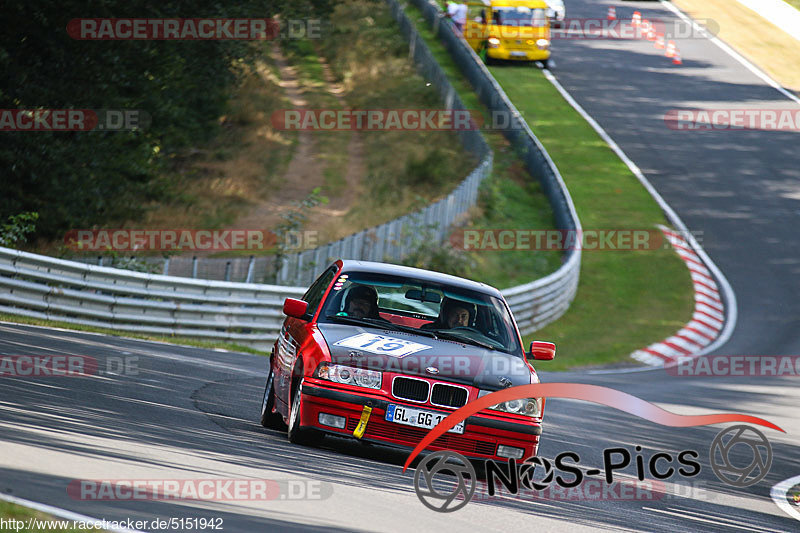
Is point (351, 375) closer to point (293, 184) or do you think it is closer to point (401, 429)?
point (401, 429)

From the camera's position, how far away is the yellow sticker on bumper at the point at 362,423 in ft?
25.1

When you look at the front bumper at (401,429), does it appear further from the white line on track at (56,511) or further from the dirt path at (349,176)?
the dirt path at (349,176)

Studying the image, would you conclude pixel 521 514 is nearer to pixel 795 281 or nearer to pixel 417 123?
pixel 795 281

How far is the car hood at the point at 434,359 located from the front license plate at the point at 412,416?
25cm

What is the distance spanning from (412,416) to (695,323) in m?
17.7

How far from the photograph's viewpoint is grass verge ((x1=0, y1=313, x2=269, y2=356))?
14.8 metres

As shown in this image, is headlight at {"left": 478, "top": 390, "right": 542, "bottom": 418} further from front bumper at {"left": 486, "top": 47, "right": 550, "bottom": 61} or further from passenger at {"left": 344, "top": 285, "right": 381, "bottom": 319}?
front bumper at {"left": 486, "top": 47, "right": 550, "bottom": 61}

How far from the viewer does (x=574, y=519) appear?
23.4 ft

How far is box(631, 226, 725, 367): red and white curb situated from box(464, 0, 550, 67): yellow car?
1639cm

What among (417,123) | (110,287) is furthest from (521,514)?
(417,123)

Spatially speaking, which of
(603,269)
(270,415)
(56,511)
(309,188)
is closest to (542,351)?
(270,415)

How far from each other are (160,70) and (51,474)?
19805 millimetres

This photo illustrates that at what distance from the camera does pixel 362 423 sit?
7680 millimetres

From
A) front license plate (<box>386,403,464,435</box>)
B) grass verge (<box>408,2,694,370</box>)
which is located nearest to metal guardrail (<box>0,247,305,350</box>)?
grass verge (<box>408,2,694,370</box>)
